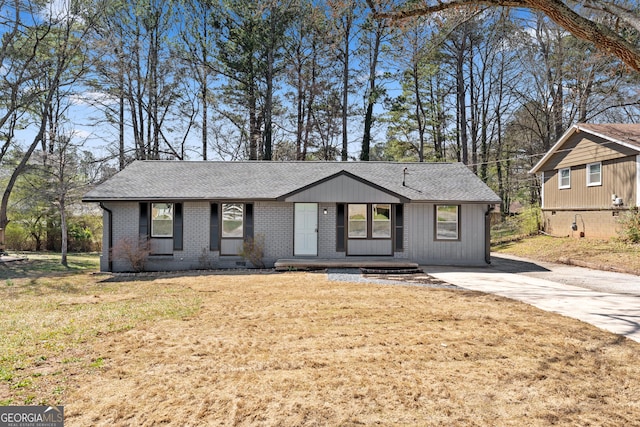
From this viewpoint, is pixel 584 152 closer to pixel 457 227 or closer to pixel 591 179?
pixel 591 179

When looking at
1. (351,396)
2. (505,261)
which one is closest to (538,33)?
(505,261)

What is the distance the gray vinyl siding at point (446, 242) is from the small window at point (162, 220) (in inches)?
349

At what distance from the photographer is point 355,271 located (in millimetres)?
12117

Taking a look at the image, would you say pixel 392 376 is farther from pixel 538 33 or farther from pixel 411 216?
pixel 538 33

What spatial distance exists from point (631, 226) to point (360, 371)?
15684 millimetres

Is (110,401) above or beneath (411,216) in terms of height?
beneath

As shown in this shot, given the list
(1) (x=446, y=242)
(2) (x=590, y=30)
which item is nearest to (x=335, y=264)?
(1) (x=446, y=242)

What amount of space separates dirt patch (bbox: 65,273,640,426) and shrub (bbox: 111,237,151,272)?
7.67 m

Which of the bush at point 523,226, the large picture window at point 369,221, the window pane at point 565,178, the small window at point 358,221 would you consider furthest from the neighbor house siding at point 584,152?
the small window at point 358,221

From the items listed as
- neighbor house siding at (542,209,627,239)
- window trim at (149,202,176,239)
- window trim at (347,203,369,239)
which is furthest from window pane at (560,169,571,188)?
window trim at (149,202,176,239)

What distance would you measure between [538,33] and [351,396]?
28846 millimetres

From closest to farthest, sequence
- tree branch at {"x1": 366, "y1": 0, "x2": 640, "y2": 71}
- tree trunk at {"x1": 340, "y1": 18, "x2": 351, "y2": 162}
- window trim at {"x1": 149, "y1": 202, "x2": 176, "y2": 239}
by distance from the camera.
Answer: tree branch at {"x1": 366, "y1": 0, "x2": 640, "y2": 71}
window trim at {"x1": 149, "y1": 202, "x2": 176, "y2": 239}
tree trunk at {"x1": 340, "y1": 18, "x2": 351, "y2": 162}

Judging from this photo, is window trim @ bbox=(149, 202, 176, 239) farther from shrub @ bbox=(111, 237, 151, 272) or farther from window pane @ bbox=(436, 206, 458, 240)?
window pane @ bbox=(436, 206, 458, 240)

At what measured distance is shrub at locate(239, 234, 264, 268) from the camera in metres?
13.3
